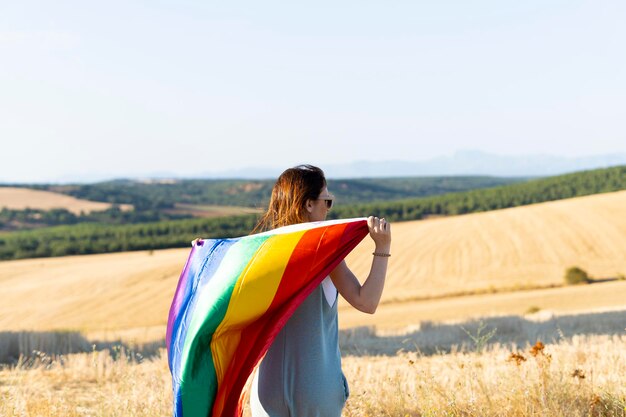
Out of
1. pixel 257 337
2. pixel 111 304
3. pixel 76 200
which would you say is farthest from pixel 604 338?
pixel 76 200

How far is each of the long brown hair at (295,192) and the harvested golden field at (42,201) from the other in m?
114

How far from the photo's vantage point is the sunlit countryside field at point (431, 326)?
5.70m

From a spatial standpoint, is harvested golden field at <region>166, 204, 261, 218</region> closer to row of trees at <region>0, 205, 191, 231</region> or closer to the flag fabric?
row of trees at <region>0, 205, 191, 231</region>

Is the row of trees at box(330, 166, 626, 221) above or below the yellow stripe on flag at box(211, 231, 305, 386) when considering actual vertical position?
below

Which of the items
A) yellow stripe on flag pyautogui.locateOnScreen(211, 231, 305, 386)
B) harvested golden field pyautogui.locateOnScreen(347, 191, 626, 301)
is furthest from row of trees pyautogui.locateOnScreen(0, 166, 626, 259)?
yellow stripe on flag pyautogui.locateOnScreen(211, 231, 305, 386)

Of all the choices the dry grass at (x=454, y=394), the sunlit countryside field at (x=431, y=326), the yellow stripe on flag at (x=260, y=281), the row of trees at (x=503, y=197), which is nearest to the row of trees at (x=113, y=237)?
the sunlit countryside field at (x=431, y=326)

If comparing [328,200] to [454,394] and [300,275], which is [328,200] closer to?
[300,275]

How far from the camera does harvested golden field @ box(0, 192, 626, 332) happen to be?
34375 millimetres

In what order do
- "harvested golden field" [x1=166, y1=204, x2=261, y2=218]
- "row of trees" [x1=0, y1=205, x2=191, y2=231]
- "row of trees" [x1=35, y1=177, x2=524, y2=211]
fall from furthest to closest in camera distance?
"row of trees" [x1=35, y1=177, x2=524, y2=211]
"harvested golden field" [x1=166, y1=204, x2=261, y2=218]
"row of trees" [x1=0, y1=205, x2=191, y2=231]

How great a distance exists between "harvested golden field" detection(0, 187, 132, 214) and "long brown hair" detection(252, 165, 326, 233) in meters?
114

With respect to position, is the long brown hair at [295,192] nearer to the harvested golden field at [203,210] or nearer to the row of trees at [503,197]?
the row of trees at [503,197]

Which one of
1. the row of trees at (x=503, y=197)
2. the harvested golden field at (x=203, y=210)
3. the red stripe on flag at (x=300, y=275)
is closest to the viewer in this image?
the red stripe on flag at (x=300, y=275)

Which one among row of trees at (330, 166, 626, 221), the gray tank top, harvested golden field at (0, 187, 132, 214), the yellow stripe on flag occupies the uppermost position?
the yellow stripe on flag

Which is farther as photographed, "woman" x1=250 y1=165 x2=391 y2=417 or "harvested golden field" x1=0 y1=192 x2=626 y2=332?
"harvested golden field" x1=0 y1=192 x2=626 y2=332
